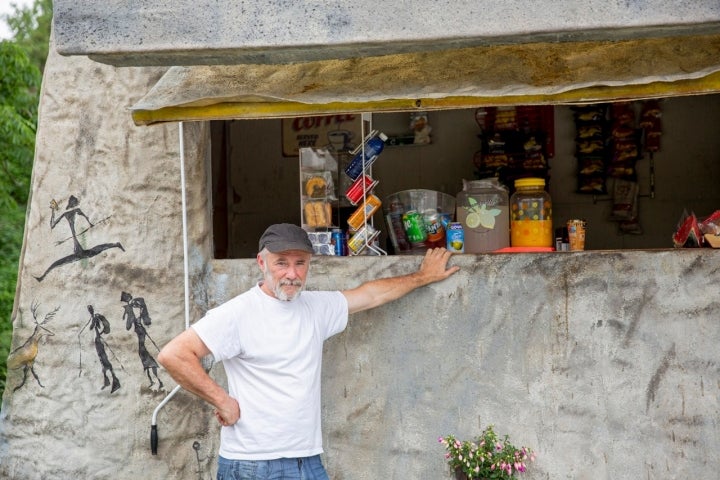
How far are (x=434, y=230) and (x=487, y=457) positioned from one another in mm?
1318

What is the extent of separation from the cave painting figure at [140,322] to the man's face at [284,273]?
1.29 m

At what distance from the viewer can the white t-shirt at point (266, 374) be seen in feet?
13.5

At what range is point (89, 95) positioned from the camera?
549 centimetres

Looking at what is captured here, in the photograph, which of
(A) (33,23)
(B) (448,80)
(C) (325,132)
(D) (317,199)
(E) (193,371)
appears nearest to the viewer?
(E) (193,371)

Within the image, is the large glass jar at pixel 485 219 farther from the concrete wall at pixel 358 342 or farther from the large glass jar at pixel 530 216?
the concrete wall at pixel 358 342

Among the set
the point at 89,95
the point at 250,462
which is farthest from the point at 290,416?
the point at 89,95

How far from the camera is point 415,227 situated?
5164 mm

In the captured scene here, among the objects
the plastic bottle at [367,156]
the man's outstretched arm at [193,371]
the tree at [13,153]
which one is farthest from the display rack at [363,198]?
the tree at [13,153]

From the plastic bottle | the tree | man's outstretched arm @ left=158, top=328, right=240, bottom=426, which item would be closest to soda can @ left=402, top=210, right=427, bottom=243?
the plastic bottle

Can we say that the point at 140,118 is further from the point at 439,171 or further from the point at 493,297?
the point at 439,171

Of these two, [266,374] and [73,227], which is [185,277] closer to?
[73,227]

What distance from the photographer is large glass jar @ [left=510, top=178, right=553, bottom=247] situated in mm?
5055

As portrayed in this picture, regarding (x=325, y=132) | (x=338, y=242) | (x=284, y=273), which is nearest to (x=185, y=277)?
(x=338, y=242)

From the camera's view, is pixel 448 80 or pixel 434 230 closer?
pixel 448 80
